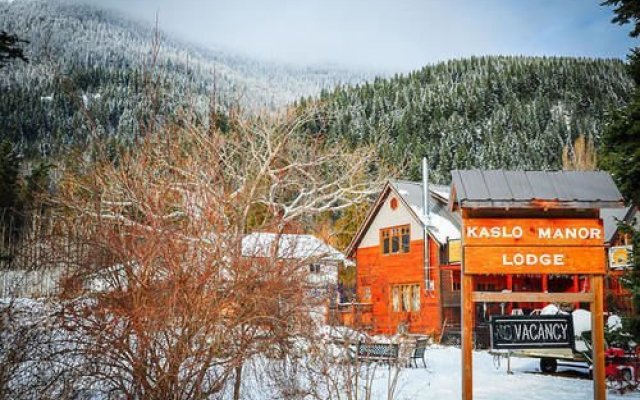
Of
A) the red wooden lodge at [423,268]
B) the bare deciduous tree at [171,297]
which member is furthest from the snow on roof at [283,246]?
the red wooden lodge at [423,268]

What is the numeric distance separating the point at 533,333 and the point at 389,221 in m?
25.7

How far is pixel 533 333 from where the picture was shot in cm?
886

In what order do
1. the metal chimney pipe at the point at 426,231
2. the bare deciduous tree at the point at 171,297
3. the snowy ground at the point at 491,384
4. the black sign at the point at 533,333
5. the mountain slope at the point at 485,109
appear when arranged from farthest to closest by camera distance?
1. the mountain slope at the point at 485,109
2. the metal chimney pipe at the point at 426,231
3. the snowy ground at the point at 491,384
4. the black sign at the point at 533,333
5. the bare deciduous tree at the point at 171,297

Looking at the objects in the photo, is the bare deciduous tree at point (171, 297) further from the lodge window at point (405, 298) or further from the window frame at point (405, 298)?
the lodge window at point (405, 298)

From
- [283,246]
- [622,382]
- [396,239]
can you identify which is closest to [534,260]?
[283,246]

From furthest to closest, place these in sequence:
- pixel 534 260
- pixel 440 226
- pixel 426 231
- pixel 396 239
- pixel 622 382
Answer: pixel 396 239 → pixel 440 226 → pixel 426 231 → pixel 622 382 → pixel 534 260

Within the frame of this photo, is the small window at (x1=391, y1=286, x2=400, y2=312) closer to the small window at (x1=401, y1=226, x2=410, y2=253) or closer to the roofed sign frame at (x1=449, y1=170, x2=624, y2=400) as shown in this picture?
the small window at (x1=401, y1=226, x2=410, y2=253)

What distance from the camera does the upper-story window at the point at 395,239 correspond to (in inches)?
1314

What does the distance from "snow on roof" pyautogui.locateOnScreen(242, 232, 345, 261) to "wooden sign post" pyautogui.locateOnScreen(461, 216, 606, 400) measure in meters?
1.95

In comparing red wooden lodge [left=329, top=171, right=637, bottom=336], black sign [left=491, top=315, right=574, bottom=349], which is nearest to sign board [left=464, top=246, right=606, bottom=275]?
black sign [left=491, top=315, right=574, bottom=349]

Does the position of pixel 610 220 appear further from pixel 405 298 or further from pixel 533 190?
pixel 533 190

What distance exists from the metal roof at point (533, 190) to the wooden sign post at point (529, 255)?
277 mm

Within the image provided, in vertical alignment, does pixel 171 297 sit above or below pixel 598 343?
above

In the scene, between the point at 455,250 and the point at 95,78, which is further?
the point at 455,250
